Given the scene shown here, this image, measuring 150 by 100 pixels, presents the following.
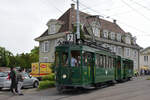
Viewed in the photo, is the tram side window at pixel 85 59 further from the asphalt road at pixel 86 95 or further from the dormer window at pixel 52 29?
the dormer window at pixel 52 29

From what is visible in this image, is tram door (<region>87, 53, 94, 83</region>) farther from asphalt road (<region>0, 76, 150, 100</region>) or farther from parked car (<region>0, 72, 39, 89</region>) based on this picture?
parked car (<region>0, 72, 39, 89</region>)

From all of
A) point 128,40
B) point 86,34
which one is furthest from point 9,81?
point 128,40

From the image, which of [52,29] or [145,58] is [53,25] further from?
[145,58]

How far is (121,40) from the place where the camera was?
5656 cm

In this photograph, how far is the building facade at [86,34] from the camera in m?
42.5

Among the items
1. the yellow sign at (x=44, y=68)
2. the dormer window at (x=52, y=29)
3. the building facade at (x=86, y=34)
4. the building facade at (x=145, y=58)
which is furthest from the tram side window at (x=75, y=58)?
the building facade at (x=145, y=58)

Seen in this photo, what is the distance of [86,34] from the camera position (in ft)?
140

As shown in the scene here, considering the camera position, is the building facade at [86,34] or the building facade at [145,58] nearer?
the building facade at [86,34]

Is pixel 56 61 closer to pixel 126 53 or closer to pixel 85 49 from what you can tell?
pixel 85 49

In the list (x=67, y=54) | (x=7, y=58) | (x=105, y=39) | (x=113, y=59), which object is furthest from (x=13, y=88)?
(x=7, y=58)

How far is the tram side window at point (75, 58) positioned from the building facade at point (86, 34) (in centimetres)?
1966

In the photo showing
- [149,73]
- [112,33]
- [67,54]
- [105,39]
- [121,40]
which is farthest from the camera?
[149,73]

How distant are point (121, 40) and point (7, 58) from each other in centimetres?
3544

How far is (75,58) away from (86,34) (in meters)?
27.5
